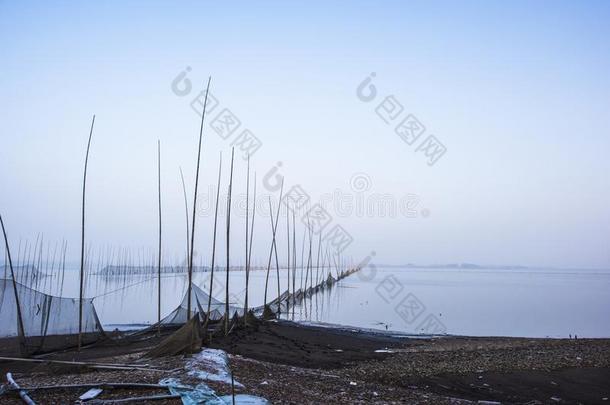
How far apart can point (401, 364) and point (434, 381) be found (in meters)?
1.87

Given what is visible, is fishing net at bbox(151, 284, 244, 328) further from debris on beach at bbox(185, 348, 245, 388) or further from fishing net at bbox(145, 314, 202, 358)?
debris on beach at bbox(185, 348, 245, 388)

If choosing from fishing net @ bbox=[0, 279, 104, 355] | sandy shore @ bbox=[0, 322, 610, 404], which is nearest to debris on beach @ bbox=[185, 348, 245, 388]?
sandy shore @ bbox=[0, 322, 610, 404]

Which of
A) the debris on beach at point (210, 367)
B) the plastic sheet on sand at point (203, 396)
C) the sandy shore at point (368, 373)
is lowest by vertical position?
the sandy shore at point (368, 373)

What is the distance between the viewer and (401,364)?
11.7m

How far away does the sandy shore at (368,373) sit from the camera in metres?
7.18

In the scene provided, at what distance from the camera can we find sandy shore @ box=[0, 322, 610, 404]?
7184mm

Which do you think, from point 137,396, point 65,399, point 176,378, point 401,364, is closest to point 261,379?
point 176,378

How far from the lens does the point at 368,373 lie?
34.6 ft

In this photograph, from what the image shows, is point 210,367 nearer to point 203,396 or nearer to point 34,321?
point 203,396

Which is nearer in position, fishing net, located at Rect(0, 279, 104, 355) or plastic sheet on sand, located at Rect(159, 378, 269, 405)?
plastic sheet on sand, located at Rect(159, 378, 269, 405)

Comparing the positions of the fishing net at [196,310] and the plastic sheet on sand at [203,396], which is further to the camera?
the fishing net at [196,310]

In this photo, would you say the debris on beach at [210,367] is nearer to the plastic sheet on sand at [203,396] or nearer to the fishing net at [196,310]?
the plastic sheet on sand at [203,396]

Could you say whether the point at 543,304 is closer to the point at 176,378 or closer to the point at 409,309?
the point at 409,309

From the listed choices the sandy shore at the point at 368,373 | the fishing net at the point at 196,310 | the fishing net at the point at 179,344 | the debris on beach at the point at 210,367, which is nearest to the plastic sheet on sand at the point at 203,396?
the sandy shore at the point at 368,373
